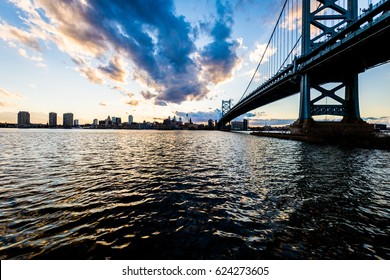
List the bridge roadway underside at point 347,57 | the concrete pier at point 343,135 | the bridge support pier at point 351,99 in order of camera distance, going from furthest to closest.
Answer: the bridge support pier at point 351,99 < the bridge roadway underside at point 347,57 < the concrete pier at point 343,135

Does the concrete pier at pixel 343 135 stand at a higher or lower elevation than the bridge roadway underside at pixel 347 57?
lower

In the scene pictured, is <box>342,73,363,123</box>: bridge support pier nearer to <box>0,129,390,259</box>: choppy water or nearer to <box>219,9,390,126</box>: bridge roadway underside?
<box>219,9,390,126</box>: bridge roadway underside

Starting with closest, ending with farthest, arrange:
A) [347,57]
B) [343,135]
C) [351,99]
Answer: [343,135], [347,57], [351,99]

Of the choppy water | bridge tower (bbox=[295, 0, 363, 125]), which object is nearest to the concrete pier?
bridge tower (bbox=[295, 0, 363, 125])

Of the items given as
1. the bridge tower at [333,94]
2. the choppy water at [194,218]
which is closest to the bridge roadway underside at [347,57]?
the bridge tower at [333,94]

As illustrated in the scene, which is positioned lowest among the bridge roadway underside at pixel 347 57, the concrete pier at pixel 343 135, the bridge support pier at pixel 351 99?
the concrete pier at pixel 343 135

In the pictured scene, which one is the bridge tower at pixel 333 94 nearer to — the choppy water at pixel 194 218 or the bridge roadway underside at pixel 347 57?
the bridge roadway underside at pixel 347 57

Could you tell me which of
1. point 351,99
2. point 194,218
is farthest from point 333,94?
point 194,218

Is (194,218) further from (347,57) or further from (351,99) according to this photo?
(351,99)

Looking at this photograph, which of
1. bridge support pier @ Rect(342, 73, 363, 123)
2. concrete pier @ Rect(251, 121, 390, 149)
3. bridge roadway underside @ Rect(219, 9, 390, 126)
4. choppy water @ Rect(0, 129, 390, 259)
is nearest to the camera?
choppy water @ Rect(0, 129, 390, 259)
